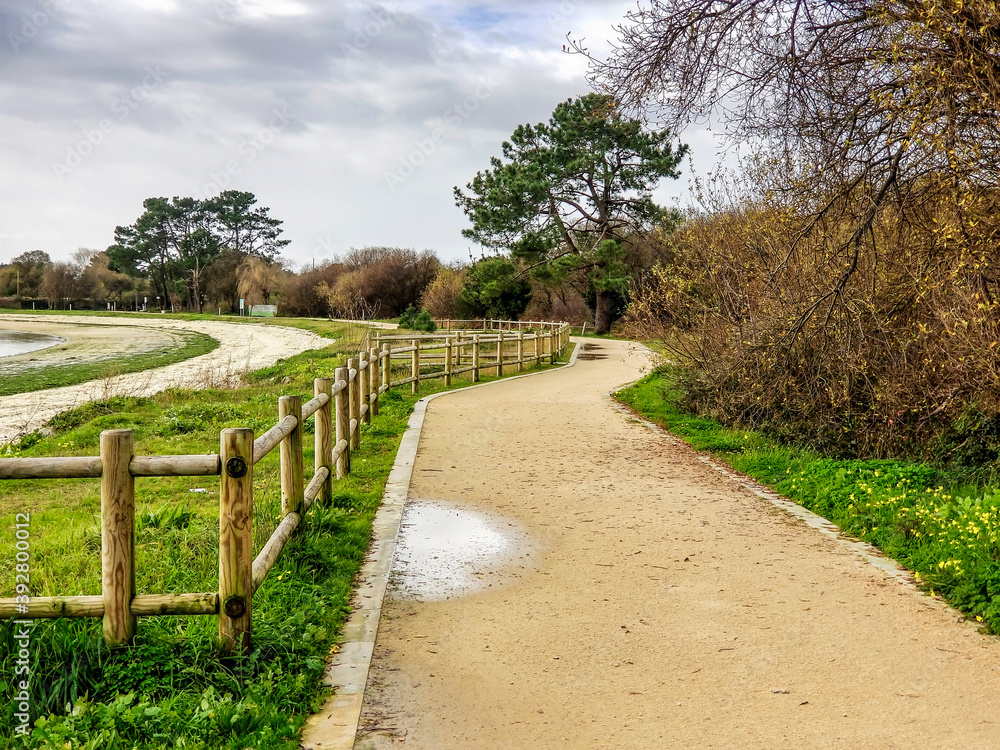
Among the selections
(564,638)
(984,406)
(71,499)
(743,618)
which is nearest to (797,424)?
(984,406)

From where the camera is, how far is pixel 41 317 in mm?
79000

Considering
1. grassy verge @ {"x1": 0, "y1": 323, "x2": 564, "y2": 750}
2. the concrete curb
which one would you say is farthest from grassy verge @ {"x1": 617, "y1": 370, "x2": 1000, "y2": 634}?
grassy verge @ {"x1": 0, "y1": 323, "x2": 564, "y2": 750}

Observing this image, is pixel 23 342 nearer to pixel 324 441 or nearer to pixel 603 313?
pixel 603 313

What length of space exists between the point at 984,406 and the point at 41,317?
8484 cm

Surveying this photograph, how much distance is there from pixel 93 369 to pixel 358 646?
1159 inches

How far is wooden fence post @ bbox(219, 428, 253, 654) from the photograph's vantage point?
4301 millimetres

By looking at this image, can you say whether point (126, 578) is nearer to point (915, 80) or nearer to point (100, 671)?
point (100, 671)

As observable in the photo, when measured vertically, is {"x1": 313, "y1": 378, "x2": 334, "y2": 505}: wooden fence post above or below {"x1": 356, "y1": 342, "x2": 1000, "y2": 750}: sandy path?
above

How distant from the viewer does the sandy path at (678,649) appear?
384cm

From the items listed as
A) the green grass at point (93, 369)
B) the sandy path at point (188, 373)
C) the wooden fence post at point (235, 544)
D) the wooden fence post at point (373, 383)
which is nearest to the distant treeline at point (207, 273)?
the sandy path at point (188, 373)

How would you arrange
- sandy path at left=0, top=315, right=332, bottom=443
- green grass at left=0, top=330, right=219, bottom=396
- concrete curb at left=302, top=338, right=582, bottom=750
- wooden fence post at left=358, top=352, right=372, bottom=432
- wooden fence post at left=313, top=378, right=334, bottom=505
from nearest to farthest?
1. concrete curb at left=302, top=338, right=582, bottom=750
2. wooden fence post at left=313, top=378, right=334, bottom=505
3. wooden fence post at left=358, top=352, right=372, bottom=432
4. sandy path at left=0, top=315, right=332, bottom=443
5. green grass at left=0, top=330, right=219, bottom=396

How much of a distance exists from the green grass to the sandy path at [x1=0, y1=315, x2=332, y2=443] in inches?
28.9

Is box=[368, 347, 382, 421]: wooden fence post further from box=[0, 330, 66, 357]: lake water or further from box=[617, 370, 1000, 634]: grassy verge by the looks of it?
box=[0, 330, 66, 357]: lake water

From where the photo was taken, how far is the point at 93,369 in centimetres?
3069
